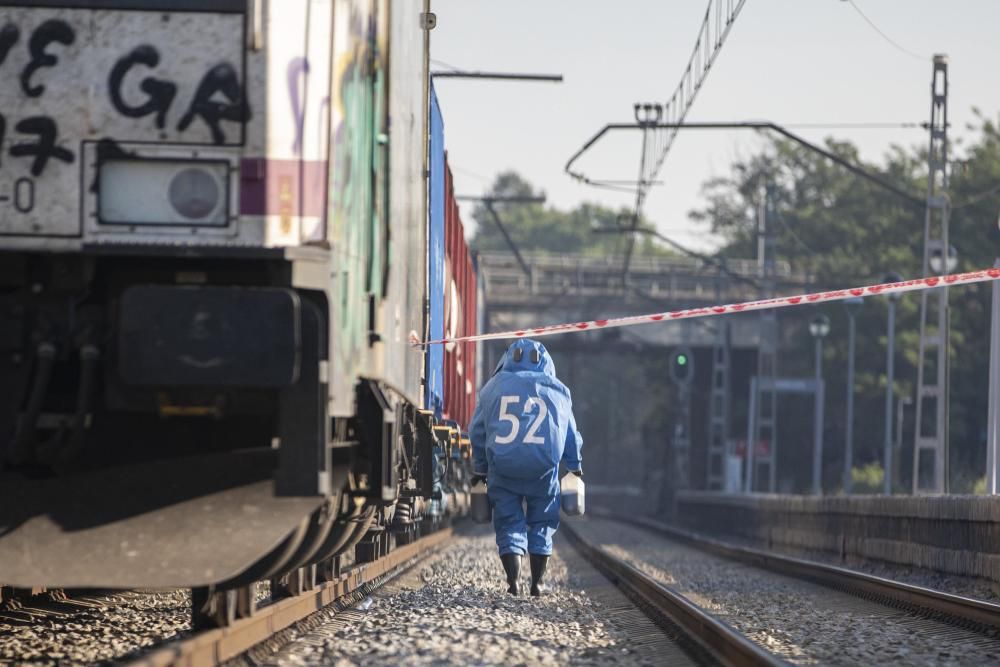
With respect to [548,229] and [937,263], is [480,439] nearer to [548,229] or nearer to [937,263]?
[937,263]

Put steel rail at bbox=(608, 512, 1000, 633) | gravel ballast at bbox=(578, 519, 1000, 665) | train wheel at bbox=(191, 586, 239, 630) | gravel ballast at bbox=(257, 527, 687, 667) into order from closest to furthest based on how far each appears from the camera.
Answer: train wheel at bbox=(191, 586, 239, 630) < gravel ballast at bbox=(257, 527, 687, 667) < gravel ballast at bbox=(578, 519, 1000, 665) < steel rail at bbox=(608, 512, 1000, 633)

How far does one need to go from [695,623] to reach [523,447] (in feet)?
7.80

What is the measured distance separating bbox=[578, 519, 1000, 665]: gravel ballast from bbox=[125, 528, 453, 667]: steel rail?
245cm

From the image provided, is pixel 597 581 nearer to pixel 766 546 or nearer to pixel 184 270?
pixel 184 270

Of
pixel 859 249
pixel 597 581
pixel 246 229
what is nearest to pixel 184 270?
pixel 246 229

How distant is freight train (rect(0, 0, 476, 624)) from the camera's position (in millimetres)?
6570

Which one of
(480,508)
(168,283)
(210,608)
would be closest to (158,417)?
(168,283)

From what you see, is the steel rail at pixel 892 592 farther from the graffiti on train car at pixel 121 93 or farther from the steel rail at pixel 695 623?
the graffiti on train car at pixel 121 93

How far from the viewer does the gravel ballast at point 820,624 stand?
9.09m

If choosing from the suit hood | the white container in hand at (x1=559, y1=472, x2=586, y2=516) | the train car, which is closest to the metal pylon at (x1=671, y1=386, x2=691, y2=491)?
the train car

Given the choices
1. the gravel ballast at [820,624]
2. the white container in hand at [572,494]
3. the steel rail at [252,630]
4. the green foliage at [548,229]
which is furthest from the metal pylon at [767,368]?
the green foliage at [548,229]

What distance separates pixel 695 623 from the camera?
9.79 meters

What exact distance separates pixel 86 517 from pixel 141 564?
0.94 feet

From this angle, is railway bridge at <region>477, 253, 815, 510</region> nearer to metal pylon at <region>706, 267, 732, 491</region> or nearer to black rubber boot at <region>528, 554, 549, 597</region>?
metal pylon at <region>706, 267, 732, 491</region>
